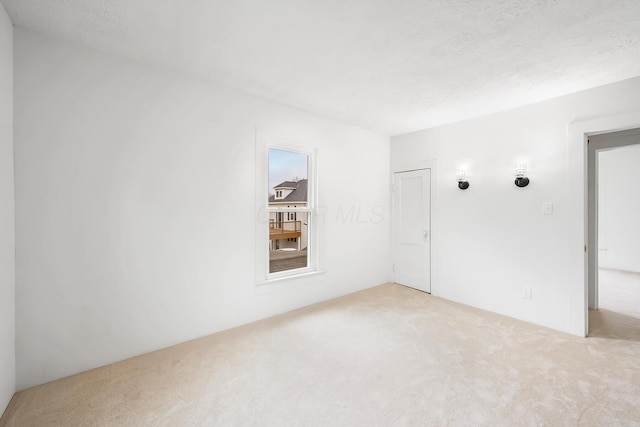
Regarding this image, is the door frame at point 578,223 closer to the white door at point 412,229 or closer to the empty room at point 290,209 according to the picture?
the empty room at point 290,209

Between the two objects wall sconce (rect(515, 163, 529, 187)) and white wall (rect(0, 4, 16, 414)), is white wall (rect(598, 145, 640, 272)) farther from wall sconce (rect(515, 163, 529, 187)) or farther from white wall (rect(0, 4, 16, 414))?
white wall (rect(0, 4, 16, 414))

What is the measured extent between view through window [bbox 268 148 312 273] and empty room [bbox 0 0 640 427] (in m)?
0.04

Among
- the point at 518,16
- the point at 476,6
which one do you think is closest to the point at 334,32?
the point at 476,6

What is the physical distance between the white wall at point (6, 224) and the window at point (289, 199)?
2.02 m

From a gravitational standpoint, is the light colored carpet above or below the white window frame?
below

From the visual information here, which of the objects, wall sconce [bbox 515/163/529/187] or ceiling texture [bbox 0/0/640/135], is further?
wall sconce [bbox 515/163/529/187]

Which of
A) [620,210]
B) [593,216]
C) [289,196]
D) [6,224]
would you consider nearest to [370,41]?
[289,196]

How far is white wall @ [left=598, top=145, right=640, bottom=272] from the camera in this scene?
5332mm

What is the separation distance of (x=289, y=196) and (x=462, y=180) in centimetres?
238

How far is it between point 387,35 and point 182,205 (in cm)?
226

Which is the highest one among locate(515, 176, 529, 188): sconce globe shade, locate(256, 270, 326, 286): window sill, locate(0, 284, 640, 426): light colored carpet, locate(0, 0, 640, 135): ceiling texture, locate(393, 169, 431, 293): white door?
locate(0, 0, 640, 135): ceiling texture

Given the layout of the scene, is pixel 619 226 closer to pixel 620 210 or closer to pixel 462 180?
pixel 620 210

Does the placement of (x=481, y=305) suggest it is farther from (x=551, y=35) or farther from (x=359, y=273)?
(x=551, y=35)

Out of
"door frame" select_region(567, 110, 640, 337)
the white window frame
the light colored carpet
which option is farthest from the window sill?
"door frame" select_region(567, 110, 640, 337)
